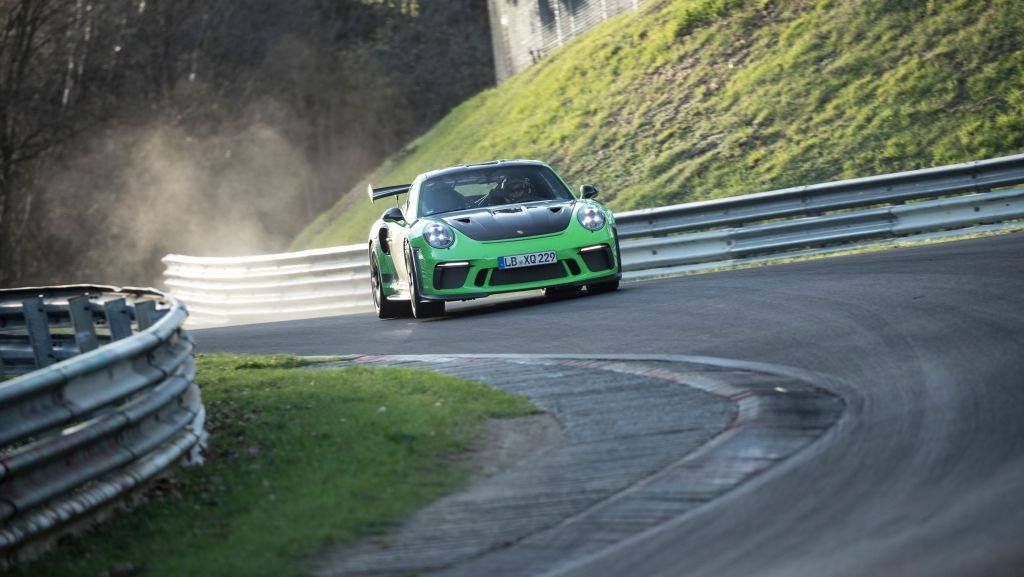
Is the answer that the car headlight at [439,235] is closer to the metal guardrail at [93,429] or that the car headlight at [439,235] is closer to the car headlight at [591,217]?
the car headlight at [591,217]

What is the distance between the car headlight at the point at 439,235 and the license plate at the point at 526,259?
0.51 meters

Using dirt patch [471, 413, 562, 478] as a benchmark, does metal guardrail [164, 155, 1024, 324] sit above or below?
above

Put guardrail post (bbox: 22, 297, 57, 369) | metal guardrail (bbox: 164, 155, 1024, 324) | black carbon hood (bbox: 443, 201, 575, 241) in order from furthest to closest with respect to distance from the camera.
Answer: metal guardrail (bbox: 164, 155, 1024, 324), black carbon hood (bbox: 443, 201, 575, 241), guardrail post (bbox: 22, 297, 57, 369)

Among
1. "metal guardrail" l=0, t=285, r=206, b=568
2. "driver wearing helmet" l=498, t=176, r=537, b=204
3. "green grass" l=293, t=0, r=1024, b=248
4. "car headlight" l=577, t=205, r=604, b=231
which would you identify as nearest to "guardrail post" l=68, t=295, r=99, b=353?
"metal guardrail" l=0, t=285, r=206, b=568

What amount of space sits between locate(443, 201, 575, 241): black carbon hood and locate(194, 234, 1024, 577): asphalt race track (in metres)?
0.68

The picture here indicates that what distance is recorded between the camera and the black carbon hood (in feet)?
41.0

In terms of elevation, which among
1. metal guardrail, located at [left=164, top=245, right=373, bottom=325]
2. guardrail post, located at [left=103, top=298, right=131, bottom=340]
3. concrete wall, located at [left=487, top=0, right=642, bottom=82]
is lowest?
metal guardrail, located at [left=164, top=245, right=373, bottom=325]

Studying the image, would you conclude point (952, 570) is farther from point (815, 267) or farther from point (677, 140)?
point (677, 140)

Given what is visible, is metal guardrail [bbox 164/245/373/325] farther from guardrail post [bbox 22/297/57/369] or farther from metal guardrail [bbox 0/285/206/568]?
metal guardrail [bbox 0/285/206/568]

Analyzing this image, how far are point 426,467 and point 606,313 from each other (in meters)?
5.43

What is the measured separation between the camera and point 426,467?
20.0 ft

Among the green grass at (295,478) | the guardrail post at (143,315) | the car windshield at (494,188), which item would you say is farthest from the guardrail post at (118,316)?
the car windshield at (494,188)

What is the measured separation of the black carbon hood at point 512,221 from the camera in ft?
41.0

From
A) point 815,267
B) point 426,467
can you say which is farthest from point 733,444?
point 815,267
